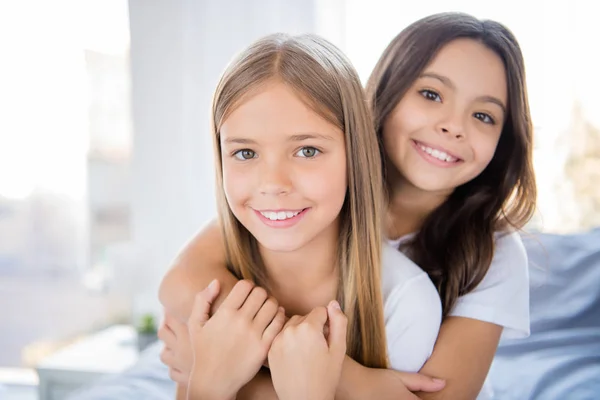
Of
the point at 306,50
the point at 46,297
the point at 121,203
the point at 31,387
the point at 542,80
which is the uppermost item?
the point at 306,50

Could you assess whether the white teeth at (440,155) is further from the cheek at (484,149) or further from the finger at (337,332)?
the finger at (337,332)

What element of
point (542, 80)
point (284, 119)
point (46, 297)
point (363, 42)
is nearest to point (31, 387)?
point (46, 297)

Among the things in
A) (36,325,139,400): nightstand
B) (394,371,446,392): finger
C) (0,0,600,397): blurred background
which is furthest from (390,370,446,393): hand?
(0,0,600,397): blurred background

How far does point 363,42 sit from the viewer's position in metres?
2.43

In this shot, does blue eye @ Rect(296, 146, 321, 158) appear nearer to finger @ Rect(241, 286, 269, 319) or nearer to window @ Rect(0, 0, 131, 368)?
finger @ Rect(241, 286, 269, 319)

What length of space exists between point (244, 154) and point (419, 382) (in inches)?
20.7

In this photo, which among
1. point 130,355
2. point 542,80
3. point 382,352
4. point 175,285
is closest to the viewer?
point 382,352

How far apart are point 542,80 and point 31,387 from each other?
9.01ft

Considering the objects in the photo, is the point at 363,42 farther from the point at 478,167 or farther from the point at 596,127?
the point at 478,167

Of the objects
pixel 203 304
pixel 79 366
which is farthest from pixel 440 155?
pixel 79 366

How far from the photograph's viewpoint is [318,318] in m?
0.97

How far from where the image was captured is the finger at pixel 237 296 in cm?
100

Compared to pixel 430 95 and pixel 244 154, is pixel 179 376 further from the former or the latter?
pixel 430 95

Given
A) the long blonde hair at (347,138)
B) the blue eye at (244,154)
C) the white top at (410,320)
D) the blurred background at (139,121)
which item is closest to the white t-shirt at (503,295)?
the white top at (410,320)
